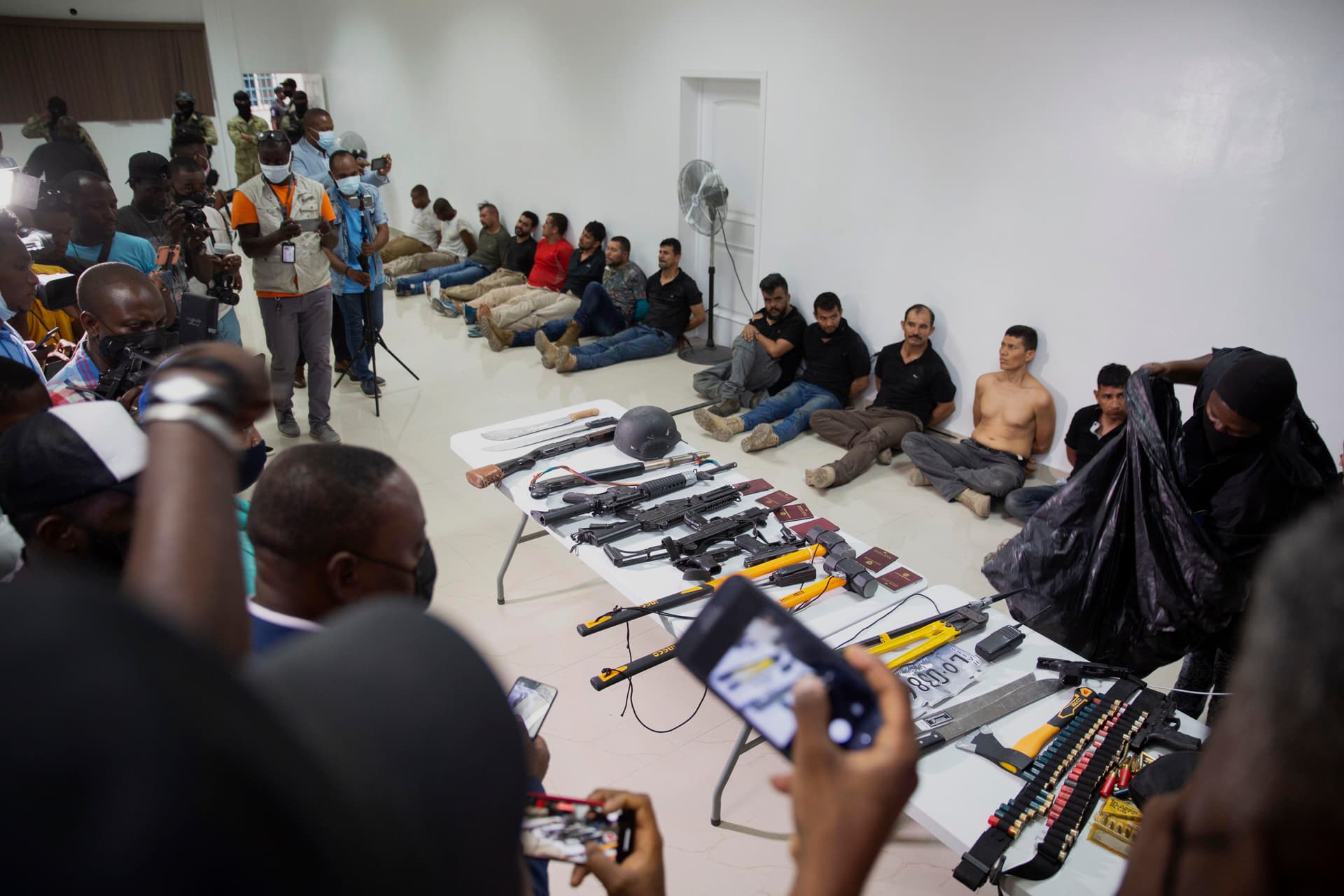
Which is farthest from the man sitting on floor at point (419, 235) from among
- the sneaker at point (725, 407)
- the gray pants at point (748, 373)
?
the sneaker at point (725, 407)

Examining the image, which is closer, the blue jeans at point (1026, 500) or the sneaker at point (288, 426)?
the blue jeans at point (1026, 500)

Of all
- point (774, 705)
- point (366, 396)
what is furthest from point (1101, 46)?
point (366, 396)

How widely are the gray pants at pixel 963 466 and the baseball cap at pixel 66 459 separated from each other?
3.99 meters

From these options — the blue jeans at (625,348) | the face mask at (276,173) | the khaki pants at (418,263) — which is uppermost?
the face mask at (276,173)

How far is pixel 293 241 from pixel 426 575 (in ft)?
12.3

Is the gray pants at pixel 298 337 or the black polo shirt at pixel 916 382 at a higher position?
the gray pants at pixel 298 337

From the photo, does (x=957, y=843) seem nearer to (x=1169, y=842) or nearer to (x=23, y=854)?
(x=1169, y=842)

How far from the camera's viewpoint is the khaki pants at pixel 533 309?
703 centimetres

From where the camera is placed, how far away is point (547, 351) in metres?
6.52

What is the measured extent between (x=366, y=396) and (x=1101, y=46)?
4.96 meters

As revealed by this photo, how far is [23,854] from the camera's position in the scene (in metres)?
0.31

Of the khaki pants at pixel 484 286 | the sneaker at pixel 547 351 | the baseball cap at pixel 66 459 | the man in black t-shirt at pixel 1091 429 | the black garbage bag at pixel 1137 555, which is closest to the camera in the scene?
the baseball cap at pixel 66 459

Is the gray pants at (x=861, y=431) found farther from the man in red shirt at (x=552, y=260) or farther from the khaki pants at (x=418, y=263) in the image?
the khaki pants at (x=418, y=263)

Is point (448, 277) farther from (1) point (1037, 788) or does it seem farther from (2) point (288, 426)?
(1) point (1037, 788)
